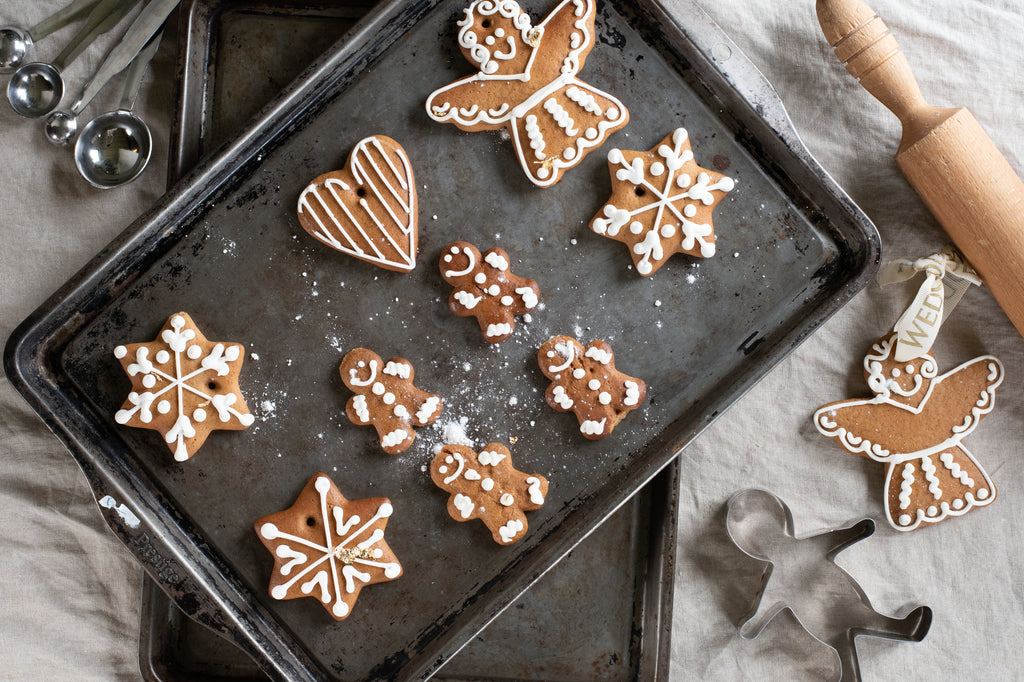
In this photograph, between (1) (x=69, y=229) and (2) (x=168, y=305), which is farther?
(1) (x=69, y=229)

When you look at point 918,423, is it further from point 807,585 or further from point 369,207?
point 369,207

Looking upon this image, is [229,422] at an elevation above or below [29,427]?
below

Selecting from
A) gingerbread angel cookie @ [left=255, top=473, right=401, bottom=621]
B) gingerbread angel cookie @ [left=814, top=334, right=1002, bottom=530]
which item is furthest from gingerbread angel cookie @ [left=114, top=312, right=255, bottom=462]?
gingerbread angel cookie @ [left=814, top=334, right=1002, bottom=530]

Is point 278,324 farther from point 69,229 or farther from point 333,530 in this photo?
point 69,229

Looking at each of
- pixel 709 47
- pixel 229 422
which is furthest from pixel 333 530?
pixel 709 47

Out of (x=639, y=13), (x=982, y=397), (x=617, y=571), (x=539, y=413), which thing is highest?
(x=639, y=13)

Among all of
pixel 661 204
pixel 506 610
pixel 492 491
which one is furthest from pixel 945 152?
pixel 506 610

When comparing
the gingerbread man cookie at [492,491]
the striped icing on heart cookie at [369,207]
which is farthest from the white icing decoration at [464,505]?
the striped icing on heart cookie at [369,207]
